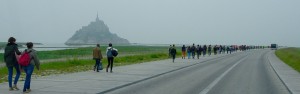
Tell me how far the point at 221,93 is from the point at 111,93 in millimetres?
3528

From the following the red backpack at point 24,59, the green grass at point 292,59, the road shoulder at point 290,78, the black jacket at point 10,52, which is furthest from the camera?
the green grass at point 292,59

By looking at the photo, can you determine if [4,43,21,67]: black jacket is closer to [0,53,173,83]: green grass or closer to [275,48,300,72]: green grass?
[0,53,173,83]: green grass

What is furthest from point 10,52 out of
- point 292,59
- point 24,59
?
point 292,59

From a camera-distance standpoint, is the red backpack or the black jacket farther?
the black jacket

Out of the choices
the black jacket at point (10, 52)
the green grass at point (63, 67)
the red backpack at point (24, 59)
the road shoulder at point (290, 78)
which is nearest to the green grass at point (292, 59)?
the road shoulder at point (290, 78)

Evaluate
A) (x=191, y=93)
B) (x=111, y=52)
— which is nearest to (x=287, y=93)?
(x=191, y=93)

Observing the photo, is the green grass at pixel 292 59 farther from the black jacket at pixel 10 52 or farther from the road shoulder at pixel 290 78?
the black jacket at pixel 10 52

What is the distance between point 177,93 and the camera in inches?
559

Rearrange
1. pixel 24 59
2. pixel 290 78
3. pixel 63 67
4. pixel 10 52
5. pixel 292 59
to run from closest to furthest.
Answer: pixel 24 59 → pixel 10 52 → pixel 290 78 → pixel 63 67 → pixel 292 59

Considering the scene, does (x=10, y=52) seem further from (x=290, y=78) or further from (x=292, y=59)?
(x=292, y=59)

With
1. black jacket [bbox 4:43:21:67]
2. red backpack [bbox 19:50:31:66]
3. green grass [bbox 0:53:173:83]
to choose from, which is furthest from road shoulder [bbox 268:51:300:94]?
green grass [bbox 0:53:173:83]

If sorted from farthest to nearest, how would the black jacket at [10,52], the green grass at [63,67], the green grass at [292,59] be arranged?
the green grass at [292,59]
the green grass at [63,67]
the black jacket at [10,52]

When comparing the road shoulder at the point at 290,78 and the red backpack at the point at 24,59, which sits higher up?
the red backpack at the point at 24,59

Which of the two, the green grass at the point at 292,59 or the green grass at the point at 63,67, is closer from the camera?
the green grass at the point at 63,67
